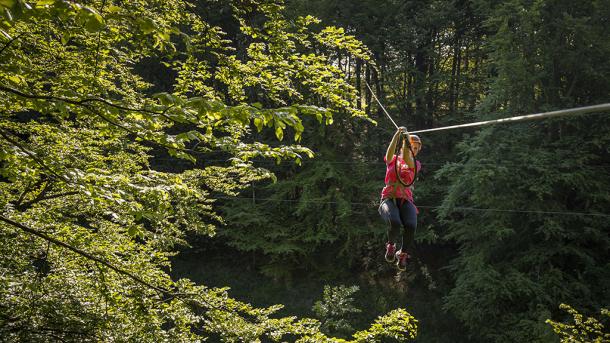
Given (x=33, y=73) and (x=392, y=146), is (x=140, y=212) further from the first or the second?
(x=392, y=146)

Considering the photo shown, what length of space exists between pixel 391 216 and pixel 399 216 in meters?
0.14

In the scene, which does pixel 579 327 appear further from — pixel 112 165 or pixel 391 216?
pixel 112 165

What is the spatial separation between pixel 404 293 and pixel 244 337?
10957 mm

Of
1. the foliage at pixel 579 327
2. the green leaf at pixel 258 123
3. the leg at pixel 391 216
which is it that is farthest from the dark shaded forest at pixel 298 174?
the leg at pixel 391 216

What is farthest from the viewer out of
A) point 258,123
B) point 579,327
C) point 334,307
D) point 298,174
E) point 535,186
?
point 298,174

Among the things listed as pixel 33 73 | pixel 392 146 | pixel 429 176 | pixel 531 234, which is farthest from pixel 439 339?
pixel 33 73

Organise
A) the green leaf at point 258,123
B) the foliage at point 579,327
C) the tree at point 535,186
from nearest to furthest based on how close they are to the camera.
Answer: the green leaf at point 258,123 → the foliage at point 579,327 → the tree at point 535,186

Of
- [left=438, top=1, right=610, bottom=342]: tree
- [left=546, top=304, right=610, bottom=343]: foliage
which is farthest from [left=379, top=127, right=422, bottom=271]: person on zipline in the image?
[left=438, top=1, right=610, bottom=342]: tree

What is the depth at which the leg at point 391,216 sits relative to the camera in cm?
485

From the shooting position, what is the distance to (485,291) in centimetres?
Answer: 1230

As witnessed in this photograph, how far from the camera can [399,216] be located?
195 inches

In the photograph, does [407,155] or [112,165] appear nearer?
[407,155]

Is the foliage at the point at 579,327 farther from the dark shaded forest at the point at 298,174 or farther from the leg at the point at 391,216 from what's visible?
the leg at the point at 391,216

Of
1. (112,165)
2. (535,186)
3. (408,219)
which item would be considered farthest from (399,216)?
(535,186)
